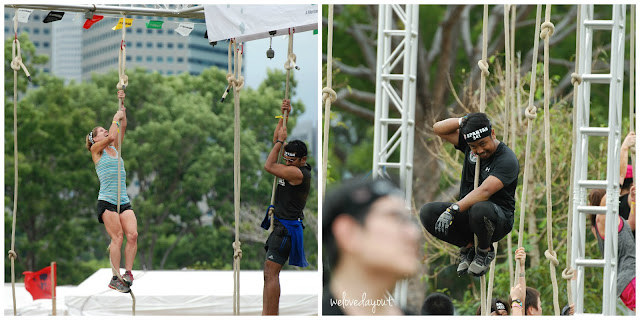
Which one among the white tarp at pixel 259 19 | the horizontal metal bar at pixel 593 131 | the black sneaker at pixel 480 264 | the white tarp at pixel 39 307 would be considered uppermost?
the white tarp at pixel 259 19

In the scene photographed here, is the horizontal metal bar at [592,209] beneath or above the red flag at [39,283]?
above

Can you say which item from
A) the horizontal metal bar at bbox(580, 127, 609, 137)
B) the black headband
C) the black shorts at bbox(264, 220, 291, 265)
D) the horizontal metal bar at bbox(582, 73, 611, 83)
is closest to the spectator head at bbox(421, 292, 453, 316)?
the black shorts at bbox(264, 220, 291, 265)

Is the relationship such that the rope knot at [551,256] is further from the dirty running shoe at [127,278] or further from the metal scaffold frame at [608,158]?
the dirty running shoe at [127,278]

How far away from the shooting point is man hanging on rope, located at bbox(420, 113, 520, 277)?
4020 millimetres

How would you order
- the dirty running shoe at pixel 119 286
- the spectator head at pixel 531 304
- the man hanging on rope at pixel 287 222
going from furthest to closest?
the dirty running shoe at pixel 119 286 → the man hanging on rope at pixel 287 222 → the spectator head at pixel 531 304

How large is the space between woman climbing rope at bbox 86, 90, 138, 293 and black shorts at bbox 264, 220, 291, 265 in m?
0.85

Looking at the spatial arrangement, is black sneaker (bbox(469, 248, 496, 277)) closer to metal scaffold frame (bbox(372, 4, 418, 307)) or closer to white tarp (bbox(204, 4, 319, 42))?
white tarp (bbox(204, 4, 319, 42))

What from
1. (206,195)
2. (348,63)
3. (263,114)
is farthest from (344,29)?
(206,195)

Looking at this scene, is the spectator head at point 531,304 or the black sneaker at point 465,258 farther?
the spectator head at point 531,304

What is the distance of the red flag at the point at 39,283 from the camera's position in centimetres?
916

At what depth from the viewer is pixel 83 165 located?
15977mm

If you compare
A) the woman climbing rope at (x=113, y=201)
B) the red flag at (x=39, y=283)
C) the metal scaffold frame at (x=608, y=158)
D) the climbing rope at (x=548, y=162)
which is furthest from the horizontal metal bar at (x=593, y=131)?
the red flag at (x=39, y=283)

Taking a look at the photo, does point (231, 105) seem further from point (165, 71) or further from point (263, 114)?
point (165, 71)

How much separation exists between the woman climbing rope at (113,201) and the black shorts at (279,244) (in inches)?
33.6
